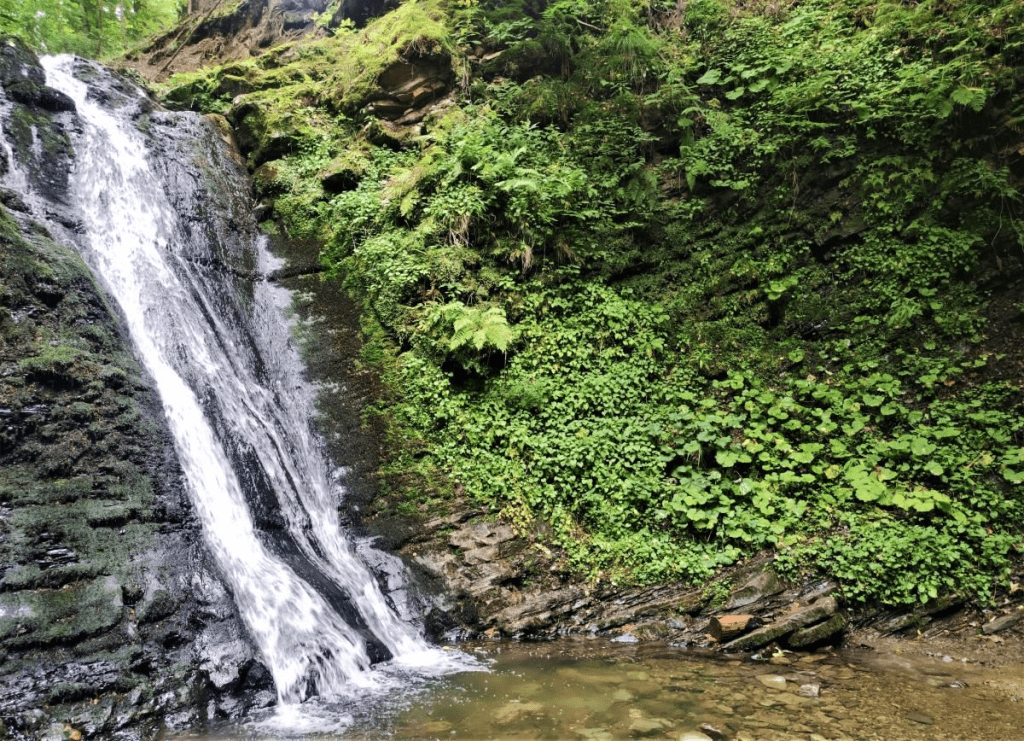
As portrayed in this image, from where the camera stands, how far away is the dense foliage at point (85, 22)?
14953 millimetres

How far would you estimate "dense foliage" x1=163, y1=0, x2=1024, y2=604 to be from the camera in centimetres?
607

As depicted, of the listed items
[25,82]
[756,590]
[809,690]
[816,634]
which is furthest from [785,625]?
[25,82]

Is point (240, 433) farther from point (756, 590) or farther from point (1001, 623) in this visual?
point (1001, 623)

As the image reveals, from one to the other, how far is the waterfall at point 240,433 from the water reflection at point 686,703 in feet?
2.62

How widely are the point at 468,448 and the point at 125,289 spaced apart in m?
5.28

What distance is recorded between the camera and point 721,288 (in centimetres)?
807

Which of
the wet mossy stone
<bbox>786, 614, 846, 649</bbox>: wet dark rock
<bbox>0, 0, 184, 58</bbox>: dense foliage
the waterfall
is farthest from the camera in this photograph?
<bbox>0, 0, 184, 58</bbox>: dense foliage

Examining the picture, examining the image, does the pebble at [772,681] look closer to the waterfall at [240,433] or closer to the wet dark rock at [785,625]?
the wet dark rock at [785,625]

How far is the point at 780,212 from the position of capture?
8148 millimetres

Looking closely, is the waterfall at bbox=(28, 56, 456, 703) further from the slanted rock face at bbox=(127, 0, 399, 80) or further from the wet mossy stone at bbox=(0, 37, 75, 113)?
the slanted rock face at bbox=(127, 0, 399, 80)

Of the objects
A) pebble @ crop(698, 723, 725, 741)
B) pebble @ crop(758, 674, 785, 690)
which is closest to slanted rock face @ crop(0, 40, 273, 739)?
pebble @ crop(698, 723, 725, 741)

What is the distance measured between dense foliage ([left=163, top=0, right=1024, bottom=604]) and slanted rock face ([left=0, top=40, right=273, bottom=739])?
262cm

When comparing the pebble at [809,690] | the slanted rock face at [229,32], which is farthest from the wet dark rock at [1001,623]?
the slanted rock face at [229,32]

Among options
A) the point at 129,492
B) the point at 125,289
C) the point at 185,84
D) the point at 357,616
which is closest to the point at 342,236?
the point at 125,289
